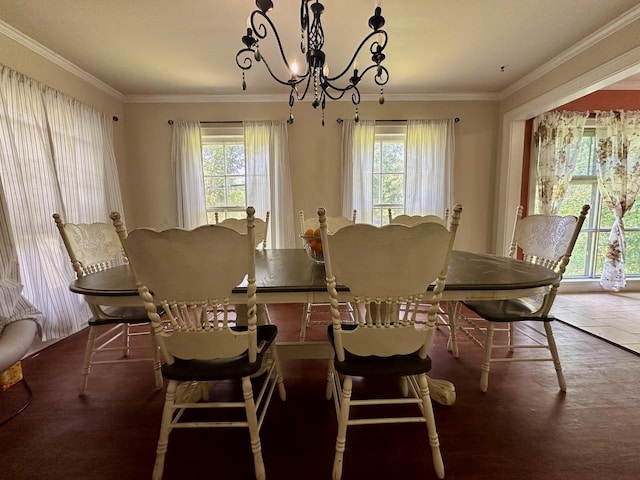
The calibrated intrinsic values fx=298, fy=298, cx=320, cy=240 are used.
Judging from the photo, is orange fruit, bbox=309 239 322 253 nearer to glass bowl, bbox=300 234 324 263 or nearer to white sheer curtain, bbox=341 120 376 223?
glass bowl, bbox=300 234 324 263

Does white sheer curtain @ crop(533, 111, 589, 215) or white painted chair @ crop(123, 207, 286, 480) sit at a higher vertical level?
white sheer curtain @ crop(533, 111, 589, 215)

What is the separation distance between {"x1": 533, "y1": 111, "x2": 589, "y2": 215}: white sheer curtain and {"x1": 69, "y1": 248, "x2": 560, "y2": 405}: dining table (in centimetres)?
236

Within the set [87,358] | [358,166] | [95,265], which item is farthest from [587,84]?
[87,358]

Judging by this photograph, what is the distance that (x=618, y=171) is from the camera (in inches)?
131

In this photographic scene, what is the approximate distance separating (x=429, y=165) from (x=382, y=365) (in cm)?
289

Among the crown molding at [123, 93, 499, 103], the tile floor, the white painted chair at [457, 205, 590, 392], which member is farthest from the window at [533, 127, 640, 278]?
the white painted chair at [457, 205, 590, 392]

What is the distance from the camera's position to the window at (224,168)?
3562 millimetres

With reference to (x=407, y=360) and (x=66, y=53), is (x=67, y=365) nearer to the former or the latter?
(x=407, y=360)

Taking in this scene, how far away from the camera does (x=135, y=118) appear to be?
11.5 feet

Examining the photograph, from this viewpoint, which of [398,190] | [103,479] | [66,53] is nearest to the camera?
[103,479]

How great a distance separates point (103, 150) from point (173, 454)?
3.09 metres

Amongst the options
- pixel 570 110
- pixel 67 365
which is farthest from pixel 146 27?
pixel 570 110

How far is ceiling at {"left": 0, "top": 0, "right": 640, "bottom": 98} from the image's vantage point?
1961 mm

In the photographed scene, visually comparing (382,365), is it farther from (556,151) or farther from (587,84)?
(556,151)
